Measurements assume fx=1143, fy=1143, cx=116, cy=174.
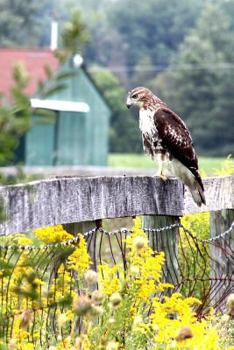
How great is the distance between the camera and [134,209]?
16.2 feet

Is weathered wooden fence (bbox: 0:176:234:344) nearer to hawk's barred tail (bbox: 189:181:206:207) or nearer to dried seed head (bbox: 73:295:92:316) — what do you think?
hawk's barred tail (bbox: 189:181:206:207)

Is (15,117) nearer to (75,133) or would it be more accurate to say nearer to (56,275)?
(56,275)

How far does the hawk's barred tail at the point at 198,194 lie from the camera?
18.6 ft

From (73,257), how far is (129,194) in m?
0.73

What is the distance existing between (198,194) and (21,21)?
6786cm

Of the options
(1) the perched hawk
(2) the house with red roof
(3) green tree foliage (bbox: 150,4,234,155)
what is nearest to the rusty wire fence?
(1) the perched hawk

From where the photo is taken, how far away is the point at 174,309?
4.05m

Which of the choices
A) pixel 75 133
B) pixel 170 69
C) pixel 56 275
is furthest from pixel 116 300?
pixel 170 69

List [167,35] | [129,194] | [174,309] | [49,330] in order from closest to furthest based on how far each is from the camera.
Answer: [174,309], [49,330], [129,194], [167,35]

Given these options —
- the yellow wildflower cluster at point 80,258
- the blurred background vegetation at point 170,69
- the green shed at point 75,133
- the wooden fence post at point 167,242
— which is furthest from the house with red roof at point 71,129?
the yellow wildflower cluster at point 80,258

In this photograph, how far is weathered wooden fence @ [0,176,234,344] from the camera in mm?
3787

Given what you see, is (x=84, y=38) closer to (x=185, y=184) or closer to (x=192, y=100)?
(x=185, y=184)

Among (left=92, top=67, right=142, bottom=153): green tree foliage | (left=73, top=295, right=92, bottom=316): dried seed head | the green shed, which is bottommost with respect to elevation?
(left=73, top=295, right=92, bottom=316): dried seed head

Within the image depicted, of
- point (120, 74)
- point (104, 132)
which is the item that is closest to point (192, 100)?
point (120, 74)
